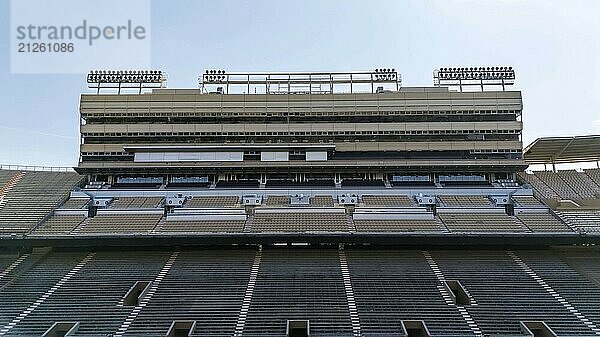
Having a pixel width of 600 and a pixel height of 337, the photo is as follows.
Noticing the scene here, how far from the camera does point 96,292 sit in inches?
806

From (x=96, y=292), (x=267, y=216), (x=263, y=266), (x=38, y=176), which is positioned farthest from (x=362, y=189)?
(x=38, y=176)

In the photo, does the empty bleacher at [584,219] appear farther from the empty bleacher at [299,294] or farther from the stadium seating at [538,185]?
the empty bleacher at [299,294]

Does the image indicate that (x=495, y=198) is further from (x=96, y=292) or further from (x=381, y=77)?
(x=96, y=292)

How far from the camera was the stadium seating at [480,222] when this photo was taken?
24.0 m

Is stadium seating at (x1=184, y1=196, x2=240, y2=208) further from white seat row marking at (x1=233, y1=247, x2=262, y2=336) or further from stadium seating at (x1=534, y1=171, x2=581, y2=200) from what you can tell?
stadium seating at (x1=534, y1=171, x2=581, y2=200)

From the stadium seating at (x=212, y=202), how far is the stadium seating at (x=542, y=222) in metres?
19.1

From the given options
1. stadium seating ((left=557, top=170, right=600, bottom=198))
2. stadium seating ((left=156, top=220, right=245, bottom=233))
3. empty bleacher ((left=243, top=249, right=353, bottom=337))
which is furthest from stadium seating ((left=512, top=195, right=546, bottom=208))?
stadium seating ((left=156, top=220, right=245, bottom=233))

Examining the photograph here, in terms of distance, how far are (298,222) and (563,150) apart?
23717 mm

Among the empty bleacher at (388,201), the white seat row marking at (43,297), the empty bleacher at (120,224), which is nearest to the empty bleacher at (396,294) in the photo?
the empty bleacher at (388,201)

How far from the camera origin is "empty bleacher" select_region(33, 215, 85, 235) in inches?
957

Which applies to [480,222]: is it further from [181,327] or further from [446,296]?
[181,327]

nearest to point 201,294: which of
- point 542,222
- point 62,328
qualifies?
point 62,328

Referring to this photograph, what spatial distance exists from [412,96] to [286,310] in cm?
2059

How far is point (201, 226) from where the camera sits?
982 inches
